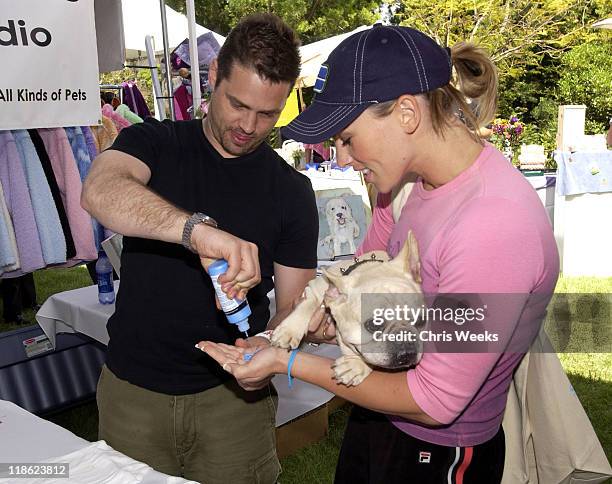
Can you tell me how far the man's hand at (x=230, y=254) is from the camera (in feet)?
6.12

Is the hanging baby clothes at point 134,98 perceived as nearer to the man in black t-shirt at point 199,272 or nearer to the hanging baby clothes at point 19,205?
the hanging baby clothes at point 19,205

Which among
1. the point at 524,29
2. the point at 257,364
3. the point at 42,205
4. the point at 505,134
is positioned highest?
the point at 524,29

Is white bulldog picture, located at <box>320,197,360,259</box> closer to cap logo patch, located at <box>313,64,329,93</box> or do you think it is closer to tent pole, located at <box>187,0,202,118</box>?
tent pole, located at <box>187,0,202,118</box>

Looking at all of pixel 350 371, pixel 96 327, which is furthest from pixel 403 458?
pixel 96 327

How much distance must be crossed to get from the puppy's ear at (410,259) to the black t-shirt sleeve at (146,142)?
1166 mm

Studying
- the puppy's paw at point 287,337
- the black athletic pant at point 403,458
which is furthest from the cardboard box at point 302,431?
the puppy's paw at point 287,337


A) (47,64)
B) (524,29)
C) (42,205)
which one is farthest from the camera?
(524,29)

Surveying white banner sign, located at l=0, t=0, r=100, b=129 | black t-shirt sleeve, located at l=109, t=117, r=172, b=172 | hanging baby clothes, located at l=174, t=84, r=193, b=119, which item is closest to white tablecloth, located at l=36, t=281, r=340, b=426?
white banner sign, located at l=0, t=0, r=100, b=129

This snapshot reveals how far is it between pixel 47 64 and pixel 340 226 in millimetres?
3050

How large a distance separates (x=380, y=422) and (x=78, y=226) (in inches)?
140

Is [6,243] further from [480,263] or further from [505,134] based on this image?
[505,134]

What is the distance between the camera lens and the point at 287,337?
205 cm

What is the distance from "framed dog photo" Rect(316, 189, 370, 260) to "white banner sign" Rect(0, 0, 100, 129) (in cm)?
242

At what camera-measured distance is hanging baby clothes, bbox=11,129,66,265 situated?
14.8 ft
